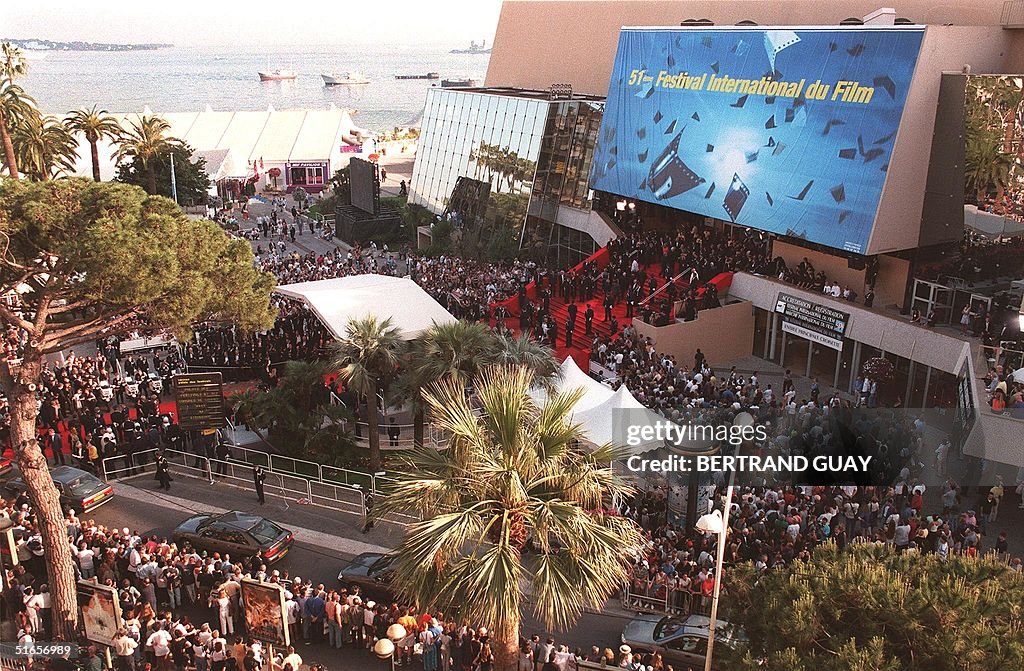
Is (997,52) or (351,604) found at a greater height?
(997,52)

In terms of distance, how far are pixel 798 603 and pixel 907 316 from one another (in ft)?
67.8

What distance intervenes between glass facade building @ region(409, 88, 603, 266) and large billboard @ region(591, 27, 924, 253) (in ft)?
9.77

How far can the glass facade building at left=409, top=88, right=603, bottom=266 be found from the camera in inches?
1624

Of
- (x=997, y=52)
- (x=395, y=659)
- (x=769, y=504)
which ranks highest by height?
(x=997, y=52)

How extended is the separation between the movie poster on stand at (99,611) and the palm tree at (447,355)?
7741mm

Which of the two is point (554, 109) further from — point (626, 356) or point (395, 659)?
point (395, 659)

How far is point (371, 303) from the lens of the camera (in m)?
26.9

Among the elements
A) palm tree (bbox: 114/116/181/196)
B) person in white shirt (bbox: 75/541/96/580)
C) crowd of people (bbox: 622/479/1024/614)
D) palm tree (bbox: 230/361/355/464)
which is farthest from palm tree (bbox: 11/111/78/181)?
crowd of people (bbox: 622/479/1024/614)

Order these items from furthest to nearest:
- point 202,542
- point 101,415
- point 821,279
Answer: point 821,279 → point 101,415 → point 202,542

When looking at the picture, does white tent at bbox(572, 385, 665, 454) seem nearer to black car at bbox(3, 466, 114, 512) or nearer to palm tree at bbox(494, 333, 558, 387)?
palm tree at bbox(494, 333, 558, 387)

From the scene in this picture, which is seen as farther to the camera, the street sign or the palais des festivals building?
the palais des festivals building

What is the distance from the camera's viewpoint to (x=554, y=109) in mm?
41438

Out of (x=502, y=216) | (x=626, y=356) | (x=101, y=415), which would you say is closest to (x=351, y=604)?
(x=101, y=415)

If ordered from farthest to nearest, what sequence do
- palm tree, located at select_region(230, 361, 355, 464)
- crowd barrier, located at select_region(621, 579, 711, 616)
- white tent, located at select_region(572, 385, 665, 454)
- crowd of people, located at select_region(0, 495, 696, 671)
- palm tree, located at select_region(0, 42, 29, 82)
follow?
palm tree, located at select_region(0, 42, 29, 82), palm tree, located at select_region(230, 361, 355, 464), white tent, located at select_region(572, 385, 665, 454), crowd barrier, located at select_region(621, 579, 711, 616), crowd of people, located at select_region(0, 495, 696, 671)
